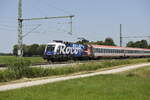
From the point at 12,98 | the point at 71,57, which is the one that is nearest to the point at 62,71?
the point at 12,98

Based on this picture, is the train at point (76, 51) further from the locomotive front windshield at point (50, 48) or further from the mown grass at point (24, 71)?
the mown grass at point (24, 71)

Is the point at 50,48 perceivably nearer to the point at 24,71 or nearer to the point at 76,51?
the point at 76,51

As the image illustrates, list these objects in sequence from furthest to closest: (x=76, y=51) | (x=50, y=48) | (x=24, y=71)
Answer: (x=76, y=51)
(x=50, y=48)
(x=24, y=71)

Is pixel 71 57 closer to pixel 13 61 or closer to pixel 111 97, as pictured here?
pixel 13 61

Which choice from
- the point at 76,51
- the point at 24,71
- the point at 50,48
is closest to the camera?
the point at 24,71

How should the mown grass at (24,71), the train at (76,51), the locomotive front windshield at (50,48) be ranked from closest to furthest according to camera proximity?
the mown grass at (24,71)
the locomotive front windshield at (50,48)
the train at (76,51)

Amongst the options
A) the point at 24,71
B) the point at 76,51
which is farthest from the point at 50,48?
the point at 24,71

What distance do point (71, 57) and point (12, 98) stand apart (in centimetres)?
3213

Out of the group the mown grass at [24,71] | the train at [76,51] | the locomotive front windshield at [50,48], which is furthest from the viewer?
the train at [76,51]

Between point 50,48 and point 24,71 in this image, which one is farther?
point 50,48

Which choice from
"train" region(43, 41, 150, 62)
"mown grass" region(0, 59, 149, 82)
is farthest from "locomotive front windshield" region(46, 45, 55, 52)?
"mown grass" region(0, 59, 149, 82)

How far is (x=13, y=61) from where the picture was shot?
20516 millimetres

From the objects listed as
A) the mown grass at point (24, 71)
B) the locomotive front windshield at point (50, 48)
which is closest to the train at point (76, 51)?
the locomotive front windshield at point (50, 48)

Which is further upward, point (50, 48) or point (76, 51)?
point (50, 48)
